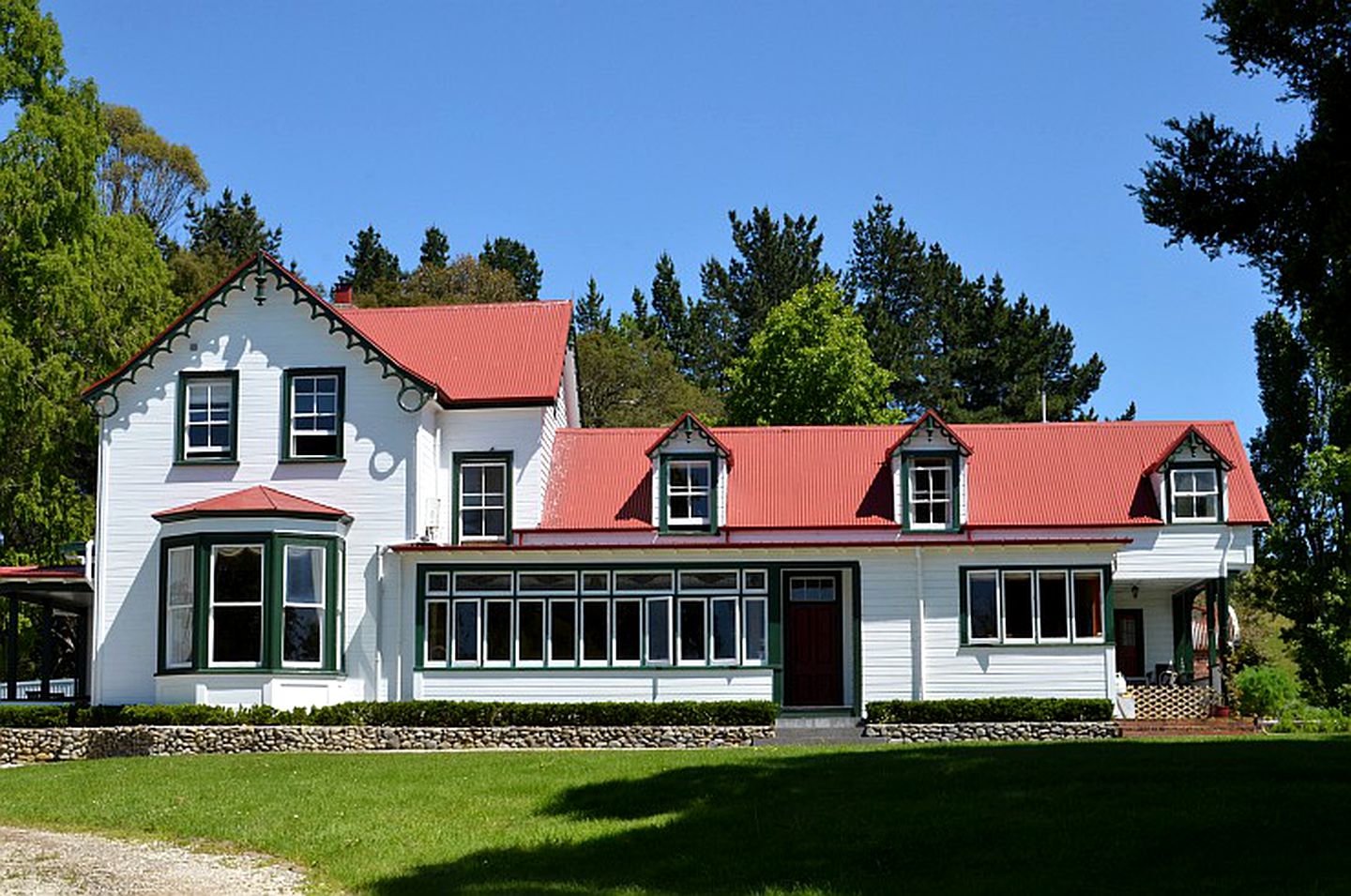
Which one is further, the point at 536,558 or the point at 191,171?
the point at 191,171

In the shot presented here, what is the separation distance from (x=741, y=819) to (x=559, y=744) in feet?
43.1

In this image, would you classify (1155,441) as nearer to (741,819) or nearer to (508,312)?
(508,312)

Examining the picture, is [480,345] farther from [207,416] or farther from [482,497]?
[207,416]

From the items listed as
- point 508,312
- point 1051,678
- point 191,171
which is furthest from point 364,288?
point 1051,678

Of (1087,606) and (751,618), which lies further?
(751,618)

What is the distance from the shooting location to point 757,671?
32125 millimetres

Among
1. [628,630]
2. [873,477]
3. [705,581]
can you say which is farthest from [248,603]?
[873,477]

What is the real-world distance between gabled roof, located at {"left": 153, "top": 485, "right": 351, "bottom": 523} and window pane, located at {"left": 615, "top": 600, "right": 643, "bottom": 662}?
5441 millimetres

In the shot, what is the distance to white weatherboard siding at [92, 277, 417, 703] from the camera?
32.6m

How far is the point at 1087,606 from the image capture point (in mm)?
31891

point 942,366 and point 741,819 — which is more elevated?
point 942,366

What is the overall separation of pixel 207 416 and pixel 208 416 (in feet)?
Result: 0.06

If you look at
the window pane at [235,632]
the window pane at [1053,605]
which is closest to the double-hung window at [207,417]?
the window pane at [235,632]

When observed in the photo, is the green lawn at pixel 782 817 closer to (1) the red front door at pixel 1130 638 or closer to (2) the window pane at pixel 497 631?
(2) the window pane at pixel 497 631
